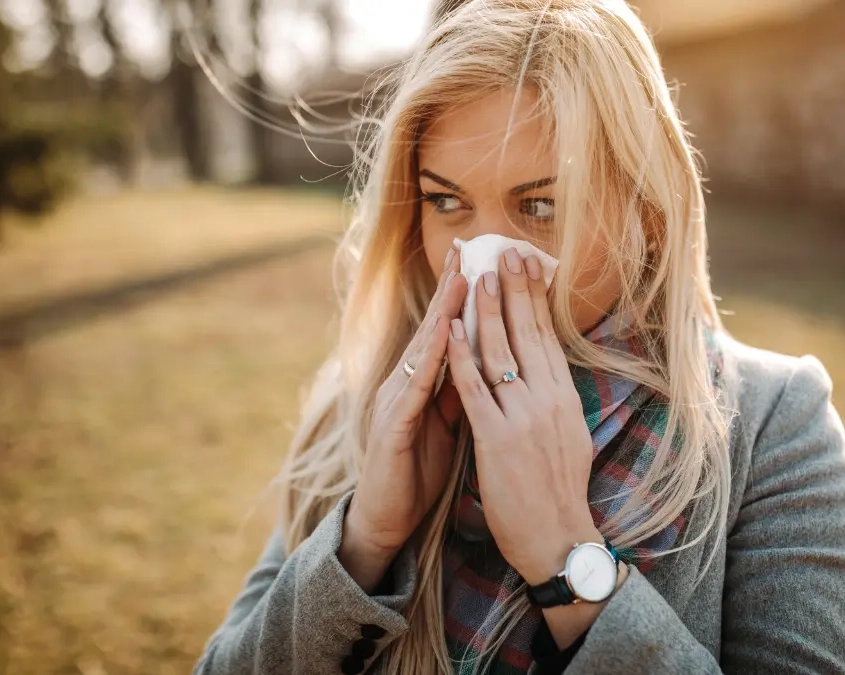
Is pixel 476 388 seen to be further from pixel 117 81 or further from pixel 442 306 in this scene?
pixel 117 81

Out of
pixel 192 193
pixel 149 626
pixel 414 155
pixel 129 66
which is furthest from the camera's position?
pixel 129 66

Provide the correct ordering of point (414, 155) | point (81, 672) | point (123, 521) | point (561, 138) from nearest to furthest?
1. point (561, 138)
2. point (414, 155)
3. point (81, 672)
4. point (123, 521)

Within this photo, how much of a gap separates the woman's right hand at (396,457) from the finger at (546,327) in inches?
5.6

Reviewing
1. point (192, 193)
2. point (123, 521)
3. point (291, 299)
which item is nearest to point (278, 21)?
point (192, 193)

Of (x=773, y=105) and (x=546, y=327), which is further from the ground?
(x=546, y=327)

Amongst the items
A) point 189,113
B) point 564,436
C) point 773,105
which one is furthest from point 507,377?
point 189,113

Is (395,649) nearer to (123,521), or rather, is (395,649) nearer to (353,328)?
(353,328)

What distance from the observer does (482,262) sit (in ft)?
4.75

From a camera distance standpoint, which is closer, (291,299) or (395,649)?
(395,649)

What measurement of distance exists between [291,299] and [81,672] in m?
5.92

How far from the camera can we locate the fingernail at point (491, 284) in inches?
55.1

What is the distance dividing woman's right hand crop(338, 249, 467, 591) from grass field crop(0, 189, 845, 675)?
548 mm

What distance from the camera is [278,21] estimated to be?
2097 cm

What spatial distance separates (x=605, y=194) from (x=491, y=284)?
1.04 feet
